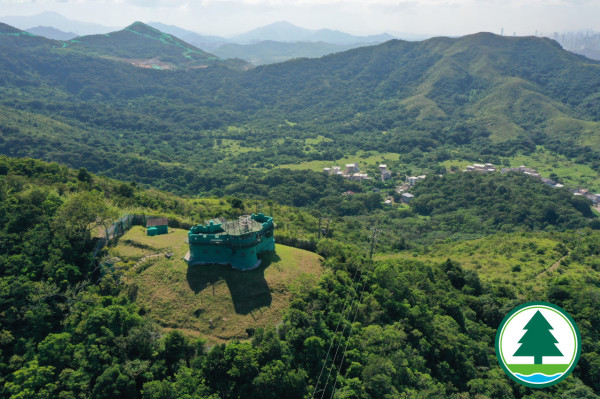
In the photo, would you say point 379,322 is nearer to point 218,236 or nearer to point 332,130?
point 218,236

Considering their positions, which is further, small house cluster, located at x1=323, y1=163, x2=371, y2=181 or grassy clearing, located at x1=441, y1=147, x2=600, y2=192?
small house cluster, located at x1=323, y1=163, x2=371, y2=181

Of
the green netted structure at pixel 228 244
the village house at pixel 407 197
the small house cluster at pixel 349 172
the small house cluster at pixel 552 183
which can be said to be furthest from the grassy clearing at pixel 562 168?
the green netted structure at pixel 228 244

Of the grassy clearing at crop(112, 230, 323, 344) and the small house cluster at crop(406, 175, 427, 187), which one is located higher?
the grassy clearing at crop(112, 230, 323, 344)

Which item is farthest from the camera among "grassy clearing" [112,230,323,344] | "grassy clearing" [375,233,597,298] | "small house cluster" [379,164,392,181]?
"small house cluster" [379,164,392,181]

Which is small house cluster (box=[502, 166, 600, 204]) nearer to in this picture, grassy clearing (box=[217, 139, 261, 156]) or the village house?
the village house

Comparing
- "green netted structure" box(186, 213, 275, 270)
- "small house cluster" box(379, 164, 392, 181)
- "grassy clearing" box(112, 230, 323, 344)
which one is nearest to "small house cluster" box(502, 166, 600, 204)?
"small house cluster" box(379, 164, 392, 181)

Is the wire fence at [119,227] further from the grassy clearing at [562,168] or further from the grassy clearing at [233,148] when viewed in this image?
the grassy clearing at [562,168]
